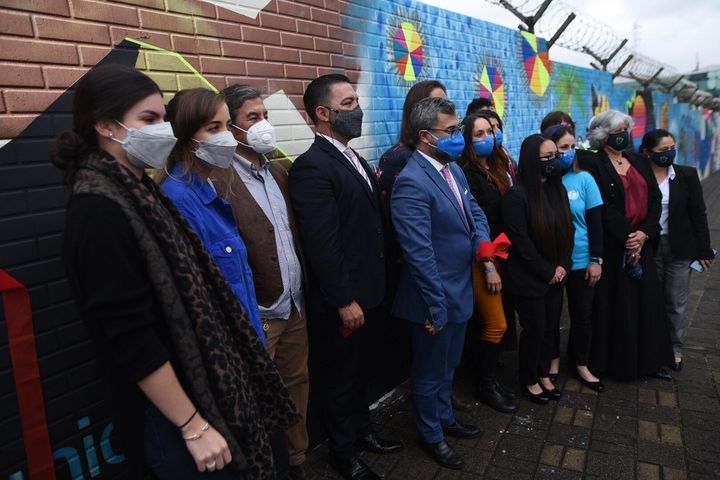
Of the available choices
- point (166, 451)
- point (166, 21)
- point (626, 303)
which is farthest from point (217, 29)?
point (626, 303)

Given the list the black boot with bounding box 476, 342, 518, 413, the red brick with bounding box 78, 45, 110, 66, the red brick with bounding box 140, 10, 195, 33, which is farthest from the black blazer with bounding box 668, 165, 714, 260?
the red brick with bounding box 78, 45, 110, 66

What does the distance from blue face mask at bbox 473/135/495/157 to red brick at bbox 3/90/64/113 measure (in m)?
2.47

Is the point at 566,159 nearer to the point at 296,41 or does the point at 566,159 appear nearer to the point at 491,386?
the point at 491,386

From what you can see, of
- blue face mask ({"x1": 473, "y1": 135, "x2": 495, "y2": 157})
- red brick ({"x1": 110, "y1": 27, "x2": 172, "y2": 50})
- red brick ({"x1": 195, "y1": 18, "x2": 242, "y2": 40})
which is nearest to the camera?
red brick ({"x1": 110, "y1": 27, "x2": 172, "y2": 50})

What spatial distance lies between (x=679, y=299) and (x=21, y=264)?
429 cm

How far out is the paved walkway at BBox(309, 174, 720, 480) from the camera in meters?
2.67

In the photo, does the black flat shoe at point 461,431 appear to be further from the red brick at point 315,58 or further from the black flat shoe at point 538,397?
the red brick at point 315,58

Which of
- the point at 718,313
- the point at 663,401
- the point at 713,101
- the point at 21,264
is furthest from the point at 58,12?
the point at 713,101

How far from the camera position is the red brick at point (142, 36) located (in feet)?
6.91

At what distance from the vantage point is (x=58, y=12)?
6.27ft

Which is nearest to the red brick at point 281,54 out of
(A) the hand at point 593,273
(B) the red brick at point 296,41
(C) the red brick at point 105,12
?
(B) the red brick at point 296,41

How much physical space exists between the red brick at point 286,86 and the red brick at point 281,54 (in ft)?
0.42

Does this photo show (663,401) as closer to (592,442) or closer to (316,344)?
(592,442)

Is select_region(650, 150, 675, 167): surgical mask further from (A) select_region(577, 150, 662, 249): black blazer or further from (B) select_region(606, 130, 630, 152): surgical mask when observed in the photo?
(B) select_region(606, 130, 630, 152): surgical mask
